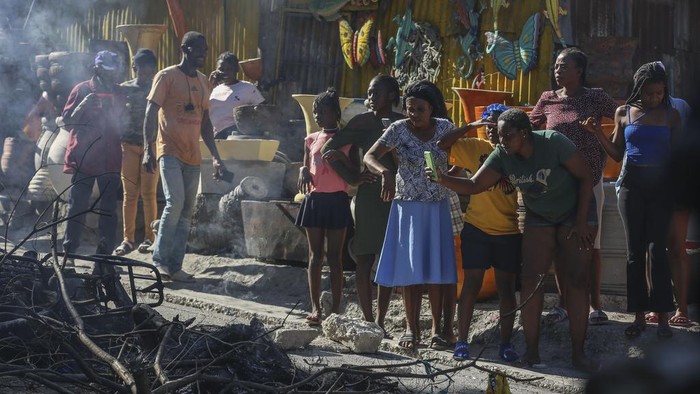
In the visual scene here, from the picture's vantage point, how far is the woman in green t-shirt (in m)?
6.65

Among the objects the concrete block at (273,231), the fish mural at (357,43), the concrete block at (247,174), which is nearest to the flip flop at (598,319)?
the concrete block at (273,231)

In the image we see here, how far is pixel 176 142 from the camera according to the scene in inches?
387

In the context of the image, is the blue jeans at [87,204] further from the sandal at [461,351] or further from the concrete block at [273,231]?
the sandal at [461,351]

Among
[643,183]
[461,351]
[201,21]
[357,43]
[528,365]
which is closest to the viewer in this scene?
[528,365]

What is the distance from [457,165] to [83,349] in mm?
3123

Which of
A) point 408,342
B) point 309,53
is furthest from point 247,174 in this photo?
point 408,342

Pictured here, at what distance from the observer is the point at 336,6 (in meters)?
13.8

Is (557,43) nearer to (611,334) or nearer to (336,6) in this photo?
(336,6)

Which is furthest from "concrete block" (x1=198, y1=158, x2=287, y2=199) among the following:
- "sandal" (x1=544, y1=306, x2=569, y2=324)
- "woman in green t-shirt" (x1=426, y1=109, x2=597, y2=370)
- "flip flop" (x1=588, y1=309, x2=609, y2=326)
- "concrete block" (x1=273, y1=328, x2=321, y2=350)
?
"woman in green t-shirt" (x1=426, y1=109, x2=597, y2=370)

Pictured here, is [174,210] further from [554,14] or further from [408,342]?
[554,14]

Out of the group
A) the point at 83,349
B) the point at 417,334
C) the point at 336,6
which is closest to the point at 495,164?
the point at 417,334

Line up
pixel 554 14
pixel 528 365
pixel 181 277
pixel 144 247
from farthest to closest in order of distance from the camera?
pixel 144 247, pixel 554 14, pixel 181 277, pixel 528 365

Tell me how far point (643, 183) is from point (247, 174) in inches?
200

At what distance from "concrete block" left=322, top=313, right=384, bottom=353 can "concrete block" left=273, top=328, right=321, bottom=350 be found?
0.17 meters
